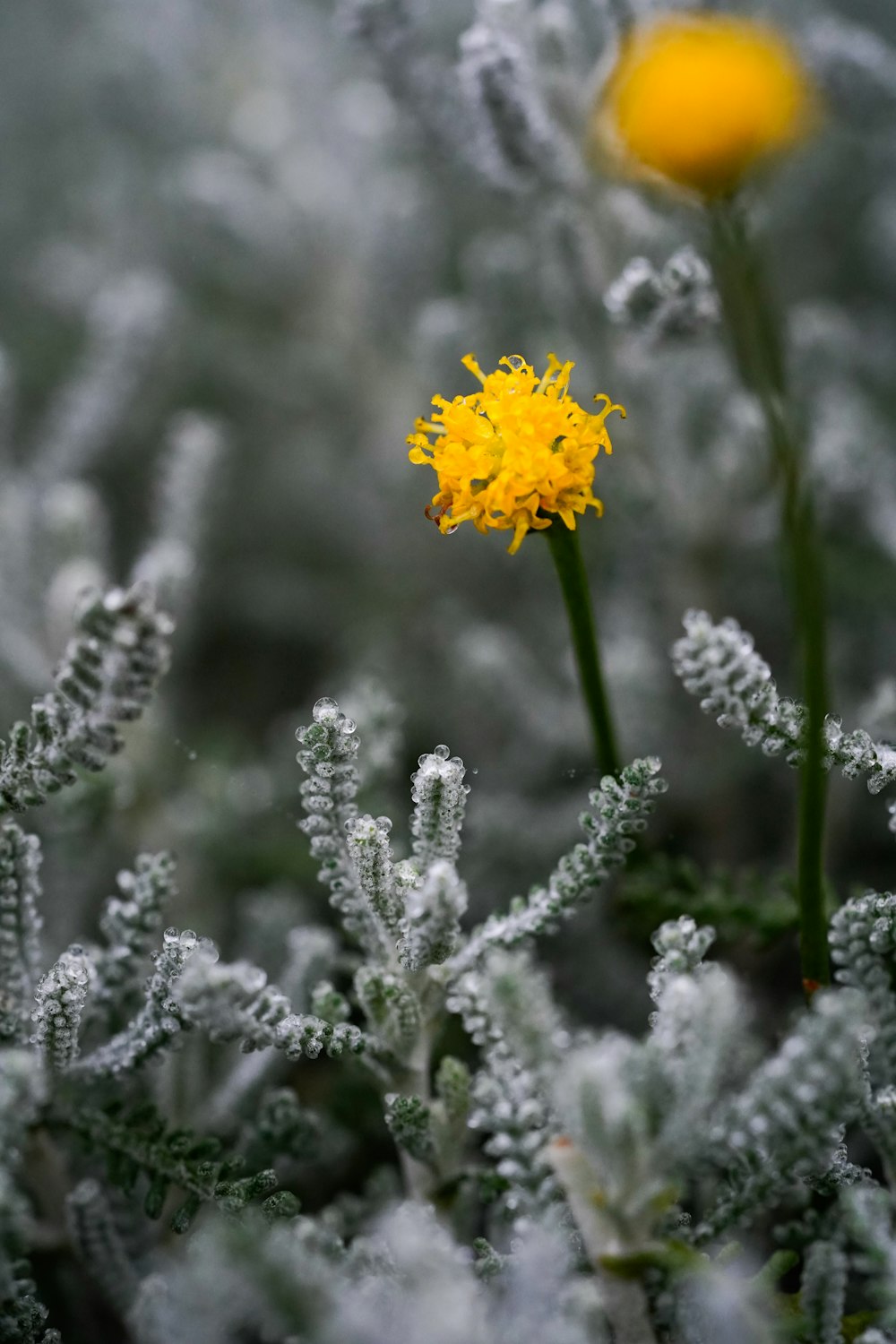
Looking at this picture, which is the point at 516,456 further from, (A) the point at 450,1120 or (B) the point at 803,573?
(A) the point at 450,1120

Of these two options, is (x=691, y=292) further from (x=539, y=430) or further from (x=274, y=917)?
(x=274, y=917)

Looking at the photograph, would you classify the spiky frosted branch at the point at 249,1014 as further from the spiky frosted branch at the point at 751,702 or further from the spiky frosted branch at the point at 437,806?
the spiky frosted branch at the point at 751,702

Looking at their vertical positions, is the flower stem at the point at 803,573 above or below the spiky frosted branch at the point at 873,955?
above

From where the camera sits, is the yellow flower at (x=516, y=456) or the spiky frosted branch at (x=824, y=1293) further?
the yellow flower at (x=516, y=456)

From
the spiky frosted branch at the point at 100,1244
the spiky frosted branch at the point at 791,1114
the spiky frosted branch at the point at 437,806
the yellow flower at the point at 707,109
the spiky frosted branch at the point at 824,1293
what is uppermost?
the yellow flower at the point at 707,109

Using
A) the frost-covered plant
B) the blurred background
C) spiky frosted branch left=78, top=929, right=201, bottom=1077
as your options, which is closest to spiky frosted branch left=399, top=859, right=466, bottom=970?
the frost-covered plant

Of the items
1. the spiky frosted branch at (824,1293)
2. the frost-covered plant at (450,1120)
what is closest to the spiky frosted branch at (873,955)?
the frost-covered plant at (450,1120)
